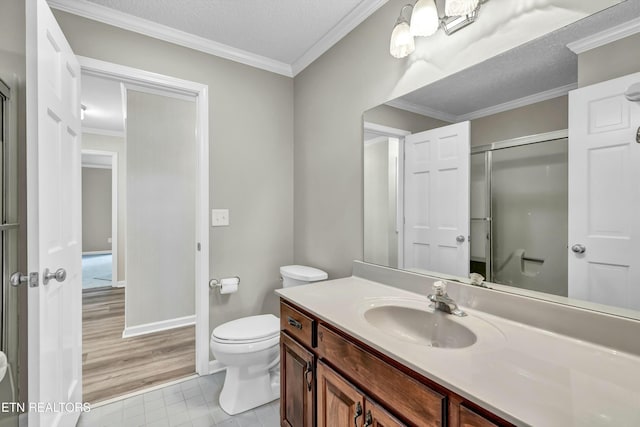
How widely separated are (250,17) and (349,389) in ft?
6.90

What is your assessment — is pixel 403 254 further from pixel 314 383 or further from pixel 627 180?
pixel 627 180

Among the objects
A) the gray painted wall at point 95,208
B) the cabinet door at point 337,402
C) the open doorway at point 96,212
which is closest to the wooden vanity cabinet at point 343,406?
the cabinet door at point 337,402

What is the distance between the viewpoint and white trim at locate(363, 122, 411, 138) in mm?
1575

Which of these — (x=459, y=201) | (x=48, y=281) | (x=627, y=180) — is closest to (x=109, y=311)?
(x=48, y=281)

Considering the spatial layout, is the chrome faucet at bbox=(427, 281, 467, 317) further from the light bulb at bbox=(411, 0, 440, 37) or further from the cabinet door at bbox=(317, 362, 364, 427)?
the light bulb at bbox=(411, 0, 440, 37)

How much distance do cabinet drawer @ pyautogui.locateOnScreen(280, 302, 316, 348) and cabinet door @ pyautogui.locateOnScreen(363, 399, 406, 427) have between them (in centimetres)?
35

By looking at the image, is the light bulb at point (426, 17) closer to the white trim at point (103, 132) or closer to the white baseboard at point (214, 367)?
the white baseboard at point (214, 367)

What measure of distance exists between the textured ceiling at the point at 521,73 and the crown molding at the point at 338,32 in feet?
2.21

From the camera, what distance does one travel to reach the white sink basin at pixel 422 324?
1033 millimetres

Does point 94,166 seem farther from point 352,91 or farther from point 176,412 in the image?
A: point 352,91

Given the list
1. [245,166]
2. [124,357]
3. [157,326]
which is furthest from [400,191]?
[157,326]

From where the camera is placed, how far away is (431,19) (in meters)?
1.23

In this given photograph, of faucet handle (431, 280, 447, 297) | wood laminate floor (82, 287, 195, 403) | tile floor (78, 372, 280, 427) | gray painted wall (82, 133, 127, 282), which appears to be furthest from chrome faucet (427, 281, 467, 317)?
gray painted wall (82, 133, 127, 282)

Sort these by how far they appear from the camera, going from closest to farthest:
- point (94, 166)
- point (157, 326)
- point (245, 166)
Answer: point (245, 166), point (157, 326), point (94, 166)
